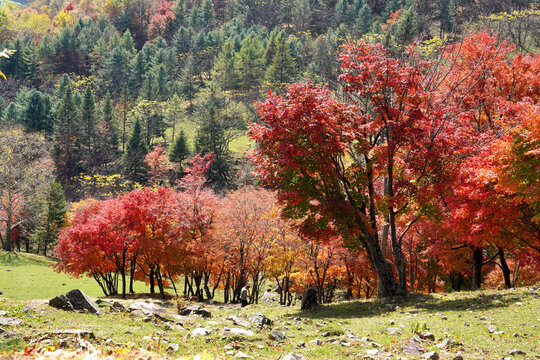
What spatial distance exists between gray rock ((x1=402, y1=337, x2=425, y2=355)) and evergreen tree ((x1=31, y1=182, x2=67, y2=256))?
46.5 meters

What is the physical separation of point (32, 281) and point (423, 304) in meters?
29.9

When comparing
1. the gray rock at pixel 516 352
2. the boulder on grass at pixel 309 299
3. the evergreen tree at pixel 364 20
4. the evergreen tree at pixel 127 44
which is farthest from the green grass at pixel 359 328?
the evergreen tree at pixel 127 44

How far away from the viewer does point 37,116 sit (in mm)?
76625

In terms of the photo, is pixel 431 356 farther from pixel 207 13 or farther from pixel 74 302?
pixel 207 13

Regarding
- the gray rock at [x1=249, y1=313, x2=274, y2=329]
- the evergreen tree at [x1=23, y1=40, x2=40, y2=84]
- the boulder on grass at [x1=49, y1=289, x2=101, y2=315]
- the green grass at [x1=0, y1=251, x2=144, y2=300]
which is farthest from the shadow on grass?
the evergreen tree at [x1=23, y1=40, x2=40, y2=84]

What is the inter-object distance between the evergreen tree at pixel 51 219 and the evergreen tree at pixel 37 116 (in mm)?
35562

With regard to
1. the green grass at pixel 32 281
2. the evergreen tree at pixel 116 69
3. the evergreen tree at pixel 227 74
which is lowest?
the green grass at pixel 32 281

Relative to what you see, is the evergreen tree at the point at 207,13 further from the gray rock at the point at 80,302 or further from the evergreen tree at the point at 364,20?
the gray rock at the point at 80,302

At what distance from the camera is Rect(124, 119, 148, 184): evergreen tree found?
63.6 m

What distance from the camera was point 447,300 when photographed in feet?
44.5

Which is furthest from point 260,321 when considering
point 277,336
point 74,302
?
point 74,302

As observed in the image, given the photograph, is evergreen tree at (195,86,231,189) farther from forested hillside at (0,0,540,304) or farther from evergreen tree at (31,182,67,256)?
evergreen tree at (31,182,67,256)

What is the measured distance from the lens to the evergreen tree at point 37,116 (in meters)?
75.9

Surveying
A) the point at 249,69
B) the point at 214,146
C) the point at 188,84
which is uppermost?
the point at 249,69
